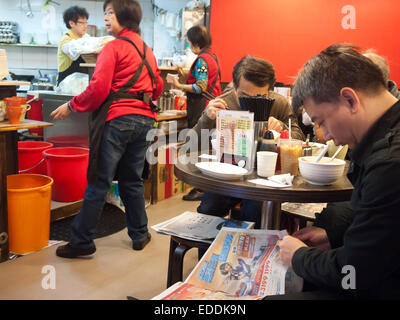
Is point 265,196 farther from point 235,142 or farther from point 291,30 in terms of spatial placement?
point 291,30

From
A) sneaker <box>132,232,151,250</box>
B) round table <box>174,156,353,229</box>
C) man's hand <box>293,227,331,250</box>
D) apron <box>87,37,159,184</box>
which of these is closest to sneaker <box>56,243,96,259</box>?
sneaker <box>132,232,151,250</box>

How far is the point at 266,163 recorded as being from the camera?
5.82 ft

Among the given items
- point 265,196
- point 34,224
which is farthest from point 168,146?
point 265,196

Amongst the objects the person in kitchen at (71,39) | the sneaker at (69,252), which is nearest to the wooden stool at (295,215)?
the sneaker at (69,252)

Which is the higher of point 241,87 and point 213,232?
point 241,87

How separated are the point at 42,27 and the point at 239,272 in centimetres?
762

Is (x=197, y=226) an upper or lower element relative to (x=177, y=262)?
upper

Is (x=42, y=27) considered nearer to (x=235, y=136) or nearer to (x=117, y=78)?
(x=117, y=78)

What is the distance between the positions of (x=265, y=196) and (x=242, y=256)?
239mm

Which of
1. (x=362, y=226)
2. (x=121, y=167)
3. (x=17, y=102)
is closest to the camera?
(x=362, y=226)

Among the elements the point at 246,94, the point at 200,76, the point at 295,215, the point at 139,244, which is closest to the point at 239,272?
the point at 295,215

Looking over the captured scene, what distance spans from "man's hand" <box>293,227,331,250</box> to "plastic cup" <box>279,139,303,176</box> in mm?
320

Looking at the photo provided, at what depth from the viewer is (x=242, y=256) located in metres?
1.51

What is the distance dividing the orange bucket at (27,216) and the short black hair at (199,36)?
7.12 ft
